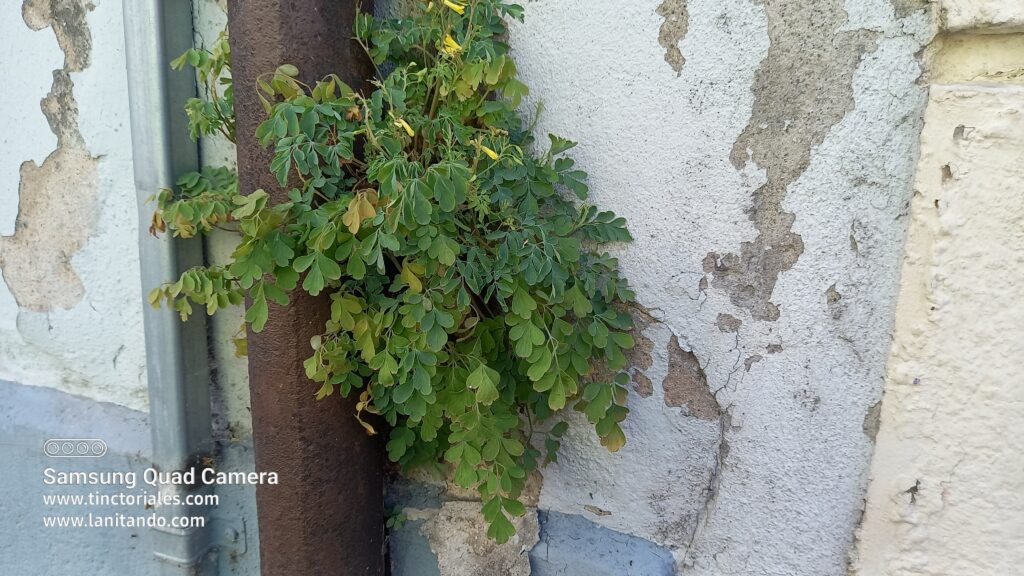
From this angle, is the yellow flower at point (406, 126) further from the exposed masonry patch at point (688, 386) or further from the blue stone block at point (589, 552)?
the blue stone block at point (589, 552)

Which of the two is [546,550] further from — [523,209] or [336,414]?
[523,209]

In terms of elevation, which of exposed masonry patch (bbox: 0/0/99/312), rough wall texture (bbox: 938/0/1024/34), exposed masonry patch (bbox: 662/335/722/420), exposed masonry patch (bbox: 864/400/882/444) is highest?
exposed masonry patch (bbox: 0/0/99/312)

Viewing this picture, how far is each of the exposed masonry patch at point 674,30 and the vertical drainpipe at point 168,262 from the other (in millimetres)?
1363

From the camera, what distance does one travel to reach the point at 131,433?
2.20 metres

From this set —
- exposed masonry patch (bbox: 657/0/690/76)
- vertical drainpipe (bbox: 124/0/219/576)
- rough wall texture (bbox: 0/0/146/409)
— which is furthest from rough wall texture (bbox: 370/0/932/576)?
rough wall texture (bbox: 0/0/146/409)

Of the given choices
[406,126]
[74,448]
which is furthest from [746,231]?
[74,448]

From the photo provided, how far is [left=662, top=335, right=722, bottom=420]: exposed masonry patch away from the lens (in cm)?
150

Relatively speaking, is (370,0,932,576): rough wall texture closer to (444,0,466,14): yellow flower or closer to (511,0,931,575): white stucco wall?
(511,0,931,575): white stucco wall

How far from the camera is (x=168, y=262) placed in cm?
195

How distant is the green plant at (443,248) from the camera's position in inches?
51.9

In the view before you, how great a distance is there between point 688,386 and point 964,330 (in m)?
0.55

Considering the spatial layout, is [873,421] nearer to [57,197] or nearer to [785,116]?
[785,116]

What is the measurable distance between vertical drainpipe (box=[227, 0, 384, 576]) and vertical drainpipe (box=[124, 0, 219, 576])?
0.52 meters

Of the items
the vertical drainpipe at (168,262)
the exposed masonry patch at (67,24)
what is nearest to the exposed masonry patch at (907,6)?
the vertical drainpipe at (168,262)
